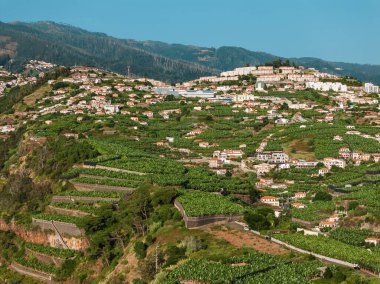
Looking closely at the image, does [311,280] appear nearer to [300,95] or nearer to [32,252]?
[32,252]

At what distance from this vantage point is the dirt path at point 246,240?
107ft

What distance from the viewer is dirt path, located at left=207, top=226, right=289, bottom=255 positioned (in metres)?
32.7

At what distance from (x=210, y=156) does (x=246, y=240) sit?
3474 cm

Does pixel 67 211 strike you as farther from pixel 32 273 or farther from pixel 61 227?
pixel 32 273

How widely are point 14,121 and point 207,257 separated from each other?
202ft

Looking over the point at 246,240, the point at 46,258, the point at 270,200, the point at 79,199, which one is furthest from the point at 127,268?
the point at 270,200

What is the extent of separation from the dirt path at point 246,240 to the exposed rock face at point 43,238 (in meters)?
9.74

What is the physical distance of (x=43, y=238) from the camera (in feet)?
149

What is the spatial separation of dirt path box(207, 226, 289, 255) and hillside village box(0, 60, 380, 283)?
98 centimetres

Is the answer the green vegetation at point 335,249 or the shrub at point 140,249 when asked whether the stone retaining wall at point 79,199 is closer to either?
the shrub at point 140,249

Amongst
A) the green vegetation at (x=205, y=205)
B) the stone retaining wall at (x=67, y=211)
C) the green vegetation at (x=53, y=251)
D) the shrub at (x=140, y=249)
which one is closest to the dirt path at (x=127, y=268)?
the shrub at (x=140, y=249)

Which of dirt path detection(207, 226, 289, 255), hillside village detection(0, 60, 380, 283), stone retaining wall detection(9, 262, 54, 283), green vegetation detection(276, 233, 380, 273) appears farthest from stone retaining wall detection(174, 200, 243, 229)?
stone retaining wall detection(9, 262, 54, 283)

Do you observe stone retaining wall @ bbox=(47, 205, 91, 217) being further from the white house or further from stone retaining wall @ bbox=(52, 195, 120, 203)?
the white house

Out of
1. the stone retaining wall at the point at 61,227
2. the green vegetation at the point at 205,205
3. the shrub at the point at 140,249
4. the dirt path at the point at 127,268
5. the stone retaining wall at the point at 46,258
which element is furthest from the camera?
the stone retaining wall at the point at 61,227
